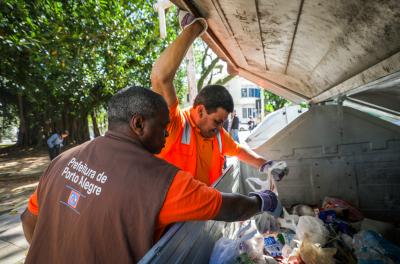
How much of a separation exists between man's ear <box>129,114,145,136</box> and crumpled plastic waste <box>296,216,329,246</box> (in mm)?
1654

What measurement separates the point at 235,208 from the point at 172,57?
3.80 feet

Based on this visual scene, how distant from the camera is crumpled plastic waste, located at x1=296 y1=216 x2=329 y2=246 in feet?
6.95

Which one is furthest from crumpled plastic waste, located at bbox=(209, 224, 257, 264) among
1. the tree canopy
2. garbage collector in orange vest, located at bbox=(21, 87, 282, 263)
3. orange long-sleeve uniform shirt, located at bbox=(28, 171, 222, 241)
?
the tree canopy

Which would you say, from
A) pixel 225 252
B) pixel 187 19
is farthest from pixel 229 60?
pixel 225 252

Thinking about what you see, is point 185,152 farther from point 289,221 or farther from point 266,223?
point 289,221

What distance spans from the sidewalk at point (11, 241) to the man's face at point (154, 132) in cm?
327

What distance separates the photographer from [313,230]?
7.22 feet

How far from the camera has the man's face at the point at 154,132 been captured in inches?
50.3

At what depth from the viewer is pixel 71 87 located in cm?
851

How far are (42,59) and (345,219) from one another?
19.5ft

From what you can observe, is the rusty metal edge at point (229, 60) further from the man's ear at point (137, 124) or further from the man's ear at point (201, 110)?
the man's ear at point (137, 124)

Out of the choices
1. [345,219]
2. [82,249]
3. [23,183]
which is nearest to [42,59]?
[23,183]

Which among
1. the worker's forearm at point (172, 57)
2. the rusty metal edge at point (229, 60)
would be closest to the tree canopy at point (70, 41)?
the rusty metal edge at point (229, 60)

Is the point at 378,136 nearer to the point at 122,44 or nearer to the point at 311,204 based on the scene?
the point at 311,204
